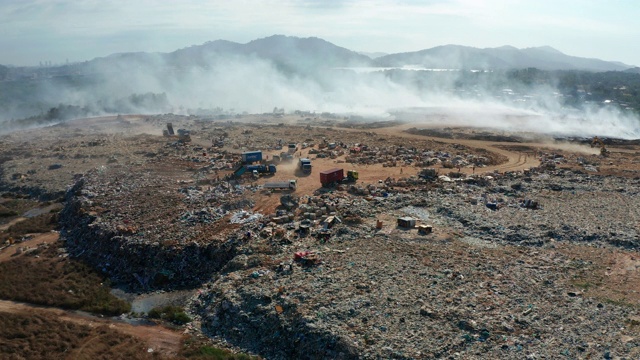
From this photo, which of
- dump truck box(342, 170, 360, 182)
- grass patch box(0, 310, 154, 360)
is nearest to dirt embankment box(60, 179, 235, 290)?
grass patch box(0, 310, 154, 360)

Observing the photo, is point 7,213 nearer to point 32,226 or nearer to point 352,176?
point 32,226

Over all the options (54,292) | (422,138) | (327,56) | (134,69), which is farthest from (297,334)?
(327,56)

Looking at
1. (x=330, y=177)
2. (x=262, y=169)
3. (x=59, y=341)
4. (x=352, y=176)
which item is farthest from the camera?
(x=262, y=169)

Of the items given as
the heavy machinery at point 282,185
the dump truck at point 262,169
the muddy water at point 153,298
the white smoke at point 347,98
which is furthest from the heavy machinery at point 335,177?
the white smoke at point 347,98

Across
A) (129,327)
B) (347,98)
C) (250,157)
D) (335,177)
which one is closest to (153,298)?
(129,327)

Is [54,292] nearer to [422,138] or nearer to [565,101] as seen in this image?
[422,138]
